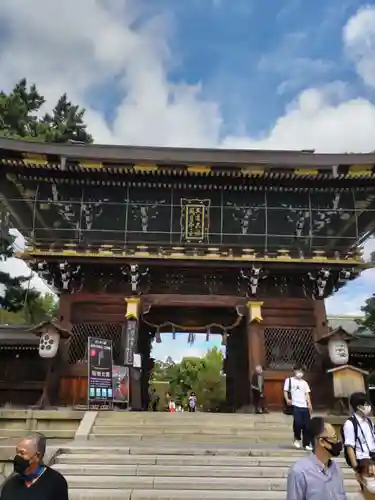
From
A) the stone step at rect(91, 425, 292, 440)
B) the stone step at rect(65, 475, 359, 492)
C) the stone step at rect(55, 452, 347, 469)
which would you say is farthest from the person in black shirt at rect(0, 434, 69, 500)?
the stone step at rect(91, 425, 292, 440)

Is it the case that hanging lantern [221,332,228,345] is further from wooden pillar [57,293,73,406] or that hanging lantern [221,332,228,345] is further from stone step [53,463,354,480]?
stone step [53,463,354,480]

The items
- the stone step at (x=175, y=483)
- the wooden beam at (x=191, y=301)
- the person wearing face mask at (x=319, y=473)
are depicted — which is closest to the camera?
the person wearing face mask at (x=319, y=473)

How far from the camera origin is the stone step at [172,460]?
30.5 ft

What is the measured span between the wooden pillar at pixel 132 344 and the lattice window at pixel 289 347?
4583 mm

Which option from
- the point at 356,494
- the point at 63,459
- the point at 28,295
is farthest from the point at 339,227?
the point at 28,295

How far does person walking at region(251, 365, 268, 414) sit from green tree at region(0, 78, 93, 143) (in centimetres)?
1742

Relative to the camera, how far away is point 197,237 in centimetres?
1798

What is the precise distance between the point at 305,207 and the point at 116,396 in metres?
9.54

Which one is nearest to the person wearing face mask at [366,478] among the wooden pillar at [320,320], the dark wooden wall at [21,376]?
the wooden pillar at [320,320]

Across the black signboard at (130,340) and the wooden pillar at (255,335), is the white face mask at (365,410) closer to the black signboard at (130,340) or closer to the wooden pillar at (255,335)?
the wooden pillar at (255,335)

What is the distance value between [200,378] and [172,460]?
43731mm

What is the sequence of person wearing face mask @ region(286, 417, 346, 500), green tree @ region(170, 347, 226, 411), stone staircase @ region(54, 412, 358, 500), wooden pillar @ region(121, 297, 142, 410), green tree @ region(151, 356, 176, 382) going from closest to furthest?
person wearing face mask @ region(286, 417, 346, 500) < stone staircase @ region(54, 412, 358, 500) < wooden pillar @ region(121, 297, 142, 410) < green tree @ region(170, 347, 226, 411) < green tree @ region(151, 356, 176, 382)

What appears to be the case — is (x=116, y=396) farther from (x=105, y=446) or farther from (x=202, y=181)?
(x=202, y=181)

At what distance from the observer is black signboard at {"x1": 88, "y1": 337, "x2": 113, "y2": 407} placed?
14492 mm
